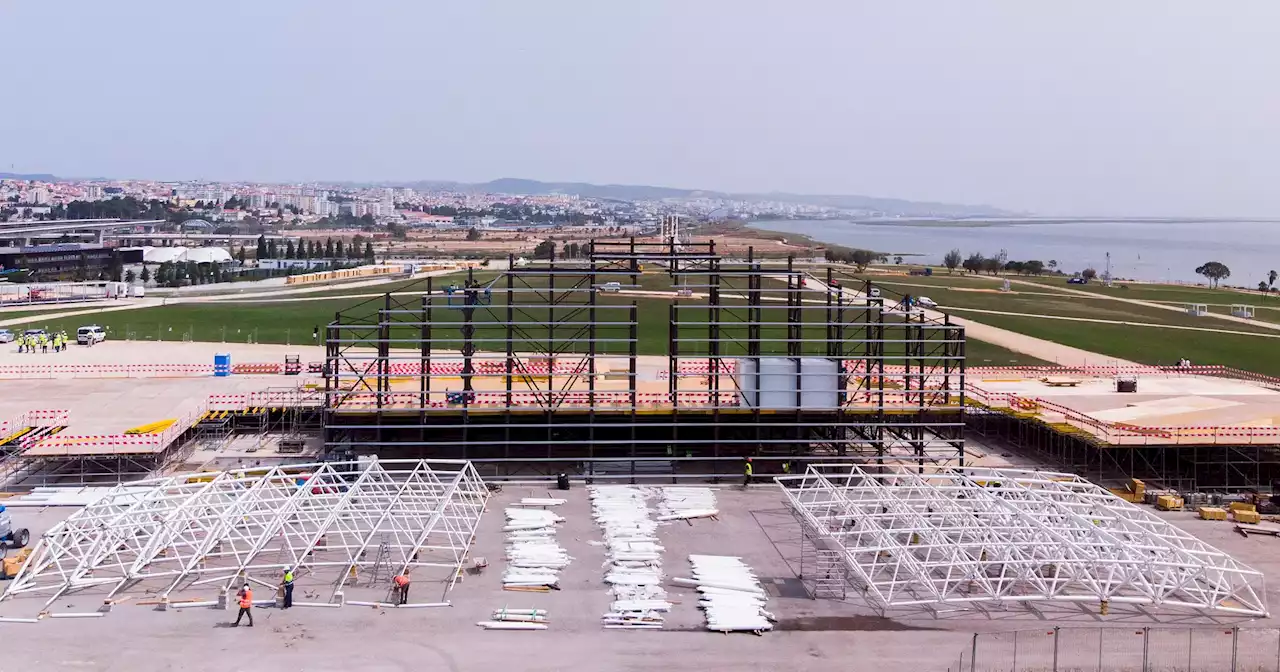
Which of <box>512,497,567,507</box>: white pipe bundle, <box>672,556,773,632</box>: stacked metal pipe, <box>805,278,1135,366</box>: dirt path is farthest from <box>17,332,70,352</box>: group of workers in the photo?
Answer: <box>672,556,773,632</box>: stacked metal pipe

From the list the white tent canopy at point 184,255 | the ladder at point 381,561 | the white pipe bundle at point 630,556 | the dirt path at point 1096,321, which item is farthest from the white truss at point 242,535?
the white tent canopy at point 184,255

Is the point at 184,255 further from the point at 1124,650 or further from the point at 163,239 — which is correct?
the point at 1124,650

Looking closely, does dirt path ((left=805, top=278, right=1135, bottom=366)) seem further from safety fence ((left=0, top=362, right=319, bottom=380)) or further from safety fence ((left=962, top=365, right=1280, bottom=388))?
safety fence ((left=0, top=362, right=319, bottom=380))

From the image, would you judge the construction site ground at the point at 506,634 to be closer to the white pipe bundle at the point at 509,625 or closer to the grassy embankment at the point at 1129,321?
the white pipe bundle at the point at 509,625

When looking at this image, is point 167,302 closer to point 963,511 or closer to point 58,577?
point 58,577

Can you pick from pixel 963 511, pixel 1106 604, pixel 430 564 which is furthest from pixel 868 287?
pixel 430 564

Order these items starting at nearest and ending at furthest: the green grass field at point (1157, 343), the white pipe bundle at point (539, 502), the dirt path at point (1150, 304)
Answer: the white pipe bundle at point (539, 502) < the green grass field at point (1157, 343) < the dirt path at point (1150, 304)
